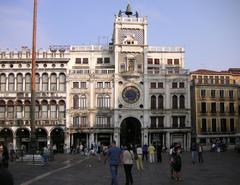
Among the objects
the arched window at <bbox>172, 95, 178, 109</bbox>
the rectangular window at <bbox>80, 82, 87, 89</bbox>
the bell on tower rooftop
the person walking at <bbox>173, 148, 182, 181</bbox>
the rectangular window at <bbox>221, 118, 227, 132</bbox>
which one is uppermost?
the bell on tower rooftop

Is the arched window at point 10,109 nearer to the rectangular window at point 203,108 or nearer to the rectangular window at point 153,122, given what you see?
the rectangular window at point 153,122

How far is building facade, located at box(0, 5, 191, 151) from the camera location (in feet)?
233

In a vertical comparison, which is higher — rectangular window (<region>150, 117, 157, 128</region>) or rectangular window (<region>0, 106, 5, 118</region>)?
rectangular window (<region>0, 106, 5, 118</region>)

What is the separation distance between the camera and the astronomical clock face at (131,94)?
73625 millimetres

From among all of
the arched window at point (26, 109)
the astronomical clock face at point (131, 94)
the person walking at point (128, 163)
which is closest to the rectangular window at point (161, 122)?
the astronomical clock face at point (131, 94)

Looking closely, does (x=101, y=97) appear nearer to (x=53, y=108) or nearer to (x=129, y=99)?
(x=129, y=99)

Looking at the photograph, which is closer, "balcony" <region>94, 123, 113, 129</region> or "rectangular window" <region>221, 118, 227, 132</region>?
"balcony" <region>94, 123, 113, 129</region>

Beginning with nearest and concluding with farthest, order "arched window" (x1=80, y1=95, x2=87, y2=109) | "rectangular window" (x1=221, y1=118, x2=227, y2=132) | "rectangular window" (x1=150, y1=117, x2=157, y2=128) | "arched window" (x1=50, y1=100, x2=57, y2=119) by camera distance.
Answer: "arched window" (x1=50, y1=100, x2=57, y2=119) → "arched window" (x1=80, y1=95, x2=87, y2=109) → "rectangular window" (x1=150, y1=117, x2=157, y2=128) → "rectangular window" (x1=221, y1=118, x2=227, y2=132)

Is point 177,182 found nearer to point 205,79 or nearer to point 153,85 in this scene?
point 153,85

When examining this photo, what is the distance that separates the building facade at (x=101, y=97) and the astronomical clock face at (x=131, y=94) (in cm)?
17

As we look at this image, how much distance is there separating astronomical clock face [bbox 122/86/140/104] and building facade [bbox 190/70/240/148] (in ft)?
43.6

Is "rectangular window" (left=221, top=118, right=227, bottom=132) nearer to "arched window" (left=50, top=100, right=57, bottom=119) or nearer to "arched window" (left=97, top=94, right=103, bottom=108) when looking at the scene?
"arched window" (left=97, top=94, right=103, bottom=108)

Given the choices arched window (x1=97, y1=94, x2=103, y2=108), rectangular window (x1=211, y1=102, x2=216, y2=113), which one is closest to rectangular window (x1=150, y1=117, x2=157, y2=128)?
arched window (x1=97, y1=94, x2=103, y2=108)

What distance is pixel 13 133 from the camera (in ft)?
229
